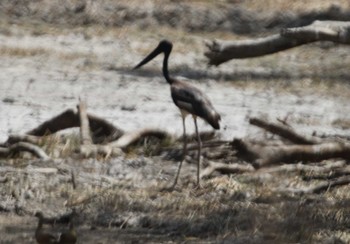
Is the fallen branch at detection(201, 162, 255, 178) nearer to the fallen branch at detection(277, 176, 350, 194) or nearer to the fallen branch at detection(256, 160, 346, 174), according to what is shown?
the fallen branch at detection(256, 160, 346, 174)

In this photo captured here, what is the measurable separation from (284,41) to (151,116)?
2526 millimetres

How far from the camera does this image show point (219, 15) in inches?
918

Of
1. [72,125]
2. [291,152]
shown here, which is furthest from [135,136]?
[291,152]

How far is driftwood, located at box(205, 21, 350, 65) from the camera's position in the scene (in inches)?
567

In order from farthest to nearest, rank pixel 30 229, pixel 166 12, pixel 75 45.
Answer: pixel 166 12
pixel 75 45
pixel 30 229

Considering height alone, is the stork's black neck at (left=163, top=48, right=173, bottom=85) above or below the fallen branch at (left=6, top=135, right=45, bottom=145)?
above

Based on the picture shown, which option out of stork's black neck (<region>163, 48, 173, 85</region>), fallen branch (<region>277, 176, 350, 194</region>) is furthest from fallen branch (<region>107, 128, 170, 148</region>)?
fallen branch (<region>277, 176, 350, 194</region>)

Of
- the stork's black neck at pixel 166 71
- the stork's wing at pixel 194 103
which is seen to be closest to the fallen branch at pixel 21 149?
the stork's black neck at pixel 166 71

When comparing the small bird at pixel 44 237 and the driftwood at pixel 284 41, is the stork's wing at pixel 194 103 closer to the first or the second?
the driftwood at pixel 284 41

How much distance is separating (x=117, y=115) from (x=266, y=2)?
7841mm

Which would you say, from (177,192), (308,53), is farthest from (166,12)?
(177,192)

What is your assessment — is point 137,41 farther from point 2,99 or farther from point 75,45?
point 2,99

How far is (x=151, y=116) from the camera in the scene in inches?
664

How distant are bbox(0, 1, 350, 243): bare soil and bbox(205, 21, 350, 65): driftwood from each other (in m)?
0.94
